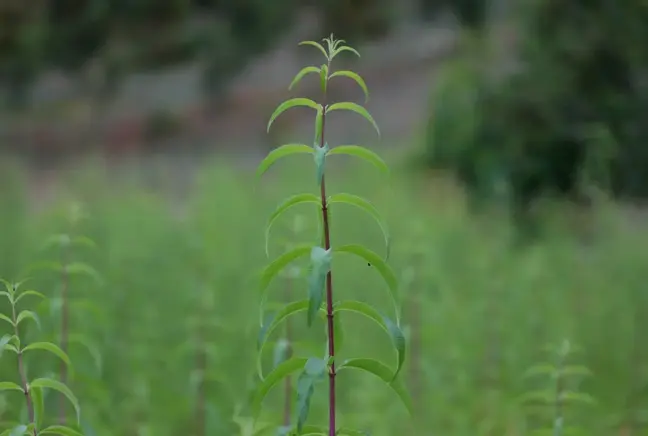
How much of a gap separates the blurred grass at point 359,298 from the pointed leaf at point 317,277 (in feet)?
0.96

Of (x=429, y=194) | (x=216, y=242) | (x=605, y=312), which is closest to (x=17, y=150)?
(x=216, y=242)

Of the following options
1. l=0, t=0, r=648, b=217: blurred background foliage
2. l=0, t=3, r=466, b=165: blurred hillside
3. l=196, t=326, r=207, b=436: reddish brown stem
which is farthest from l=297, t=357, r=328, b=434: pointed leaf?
l=0, t=3, r=466, b=165: blurred hillside

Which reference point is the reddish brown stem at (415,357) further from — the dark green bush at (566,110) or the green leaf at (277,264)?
the dark green bush at (566,110)

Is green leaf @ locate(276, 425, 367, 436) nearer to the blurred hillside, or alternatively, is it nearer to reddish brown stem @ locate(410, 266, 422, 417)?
reddish brown stem @ locate(410, 266, 422, 417)

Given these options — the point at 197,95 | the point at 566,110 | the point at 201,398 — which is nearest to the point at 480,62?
the point at 566,110

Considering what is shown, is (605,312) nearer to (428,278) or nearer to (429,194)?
(428,278)

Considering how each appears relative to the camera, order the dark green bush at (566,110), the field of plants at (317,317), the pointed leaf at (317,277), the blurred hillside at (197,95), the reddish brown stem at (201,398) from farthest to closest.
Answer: the blurred hillside at (197,95) < the dark green bush at (566,110) < the reddish brown stem at (201,398) < the field of plants at (317,317) < the pointed leaf at (317,277)

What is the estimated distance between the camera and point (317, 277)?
0.54 m

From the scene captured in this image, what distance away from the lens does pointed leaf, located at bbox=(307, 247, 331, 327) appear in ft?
1.75

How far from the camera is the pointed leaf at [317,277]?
53 cm

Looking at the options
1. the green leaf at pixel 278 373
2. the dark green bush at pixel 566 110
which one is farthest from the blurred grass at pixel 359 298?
the green leaf at pixel 278 373

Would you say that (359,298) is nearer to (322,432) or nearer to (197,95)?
(322,432)

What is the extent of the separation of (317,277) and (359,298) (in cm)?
107

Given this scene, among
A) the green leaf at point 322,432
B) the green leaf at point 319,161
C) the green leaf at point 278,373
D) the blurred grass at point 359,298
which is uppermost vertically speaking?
Answer: the blurred grass at point 359,298
